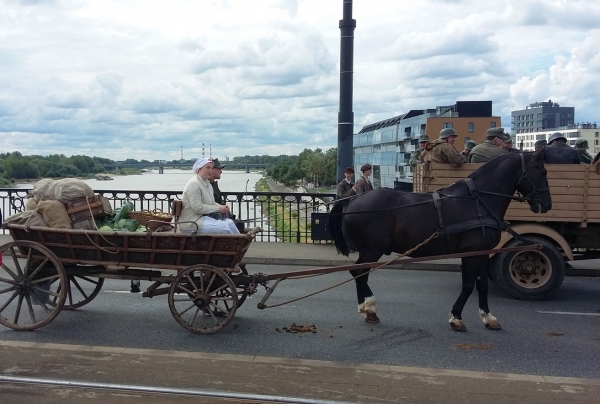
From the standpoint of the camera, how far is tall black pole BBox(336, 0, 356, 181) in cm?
1227

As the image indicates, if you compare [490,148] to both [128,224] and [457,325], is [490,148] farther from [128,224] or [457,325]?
[128,224]

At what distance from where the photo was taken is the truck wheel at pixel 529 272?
8.73 metres

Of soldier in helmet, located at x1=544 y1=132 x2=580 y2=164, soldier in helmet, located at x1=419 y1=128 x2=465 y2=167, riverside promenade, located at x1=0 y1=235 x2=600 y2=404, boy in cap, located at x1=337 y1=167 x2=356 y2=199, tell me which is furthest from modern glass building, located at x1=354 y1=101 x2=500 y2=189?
riverside promenade, located at x1=0 y1=235 x2=600 y2=404

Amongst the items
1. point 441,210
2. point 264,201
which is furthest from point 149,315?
point 264,201

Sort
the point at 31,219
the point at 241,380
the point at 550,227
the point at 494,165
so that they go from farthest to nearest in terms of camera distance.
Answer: the point at 550,227
the point at 494,165
the point at 31,219
the point at 241,380

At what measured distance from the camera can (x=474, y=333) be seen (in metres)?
7.04

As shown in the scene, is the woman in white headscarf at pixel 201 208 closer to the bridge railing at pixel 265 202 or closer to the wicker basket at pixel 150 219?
the wicker basket at pixel 150 219

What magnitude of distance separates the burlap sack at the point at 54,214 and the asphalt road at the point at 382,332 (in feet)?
4.12

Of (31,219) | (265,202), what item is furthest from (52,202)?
(265,202)

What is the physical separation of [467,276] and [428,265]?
14.7 ft

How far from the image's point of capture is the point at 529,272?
892 cm

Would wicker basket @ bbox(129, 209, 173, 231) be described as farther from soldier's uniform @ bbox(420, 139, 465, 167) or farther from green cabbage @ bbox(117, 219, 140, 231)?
soldier's uniform @ bbox(420, 139, 465, 167)

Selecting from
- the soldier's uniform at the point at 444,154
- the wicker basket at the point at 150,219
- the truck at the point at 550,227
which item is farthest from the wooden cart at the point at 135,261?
the truck at the point at 550,227

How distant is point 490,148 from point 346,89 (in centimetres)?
396
